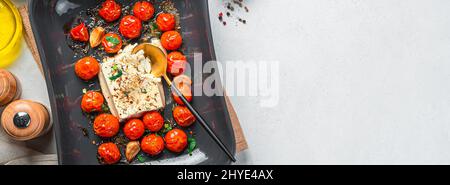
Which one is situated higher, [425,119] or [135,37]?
[135,37]

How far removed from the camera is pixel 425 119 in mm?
2420

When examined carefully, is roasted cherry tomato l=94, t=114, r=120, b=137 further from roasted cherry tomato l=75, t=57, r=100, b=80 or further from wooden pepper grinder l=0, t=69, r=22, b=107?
wooden pepper grinder l=0, t=69, r=22, b=107

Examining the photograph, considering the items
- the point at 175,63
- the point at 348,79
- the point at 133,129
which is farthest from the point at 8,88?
the point at 348,79

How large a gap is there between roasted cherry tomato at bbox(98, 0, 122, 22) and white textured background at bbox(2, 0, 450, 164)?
1.35 ft

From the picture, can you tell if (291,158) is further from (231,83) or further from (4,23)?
(4,23)

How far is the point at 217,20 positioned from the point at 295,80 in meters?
0.44

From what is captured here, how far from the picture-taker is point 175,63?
2062mm

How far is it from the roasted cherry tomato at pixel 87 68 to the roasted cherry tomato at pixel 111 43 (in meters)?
0.07

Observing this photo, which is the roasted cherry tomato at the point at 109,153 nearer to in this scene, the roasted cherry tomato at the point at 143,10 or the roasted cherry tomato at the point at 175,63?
the roasted cherry tomato at the point at 175,63

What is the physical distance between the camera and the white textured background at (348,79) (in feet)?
7.46

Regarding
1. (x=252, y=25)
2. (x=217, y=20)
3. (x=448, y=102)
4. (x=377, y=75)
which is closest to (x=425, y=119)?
(x=448, y=102)

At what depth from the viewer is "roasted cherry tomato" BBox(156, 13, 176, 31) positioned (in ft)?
6.76

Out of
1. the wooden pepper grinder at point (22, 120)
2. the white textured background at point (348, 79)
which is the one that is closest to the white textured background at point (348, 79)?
the white textured background at point (348, 79)

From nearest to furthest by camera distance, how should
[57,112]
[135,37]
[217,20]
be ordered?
[57,112]
[135,37]
[217,20]
